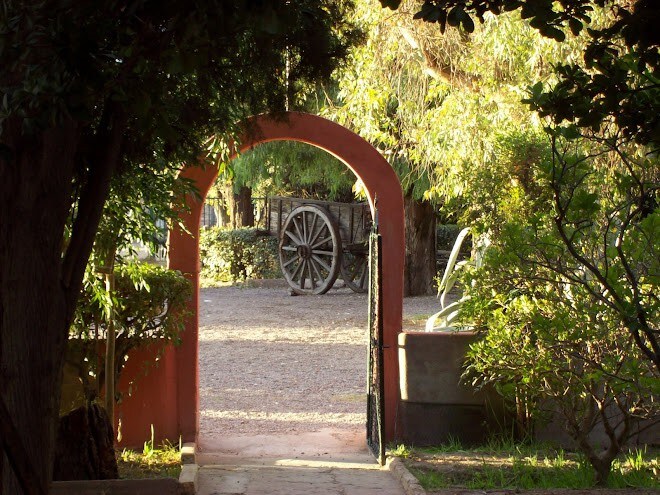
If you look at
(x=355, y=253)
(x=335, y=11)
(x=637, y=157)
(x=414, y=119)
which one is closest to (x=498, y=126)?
(x=637, y=157)

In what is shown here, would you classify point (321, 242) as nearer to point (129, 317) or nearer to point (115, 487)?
point (129, 317)

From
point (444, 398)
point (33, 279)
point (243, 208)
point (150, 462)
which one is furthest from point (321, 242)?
point (33, 279)

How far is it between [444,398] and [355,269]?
43.0ft

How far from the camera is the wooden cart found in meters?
20.1

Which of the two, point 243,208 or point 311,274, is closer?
point 311,274

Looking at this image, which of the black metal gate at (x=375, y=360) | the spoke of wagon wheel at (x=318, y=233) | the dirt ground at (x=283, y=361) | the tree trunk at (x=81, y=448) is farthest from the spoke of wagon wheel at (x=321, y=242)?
the tree trunk at (x=81, y=448)

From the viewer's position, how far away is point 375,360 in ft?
25.5

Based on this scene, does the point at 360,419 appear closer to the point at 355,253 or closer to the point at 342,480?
the point at 342,480

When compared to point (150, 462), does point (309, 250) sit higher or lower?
higher

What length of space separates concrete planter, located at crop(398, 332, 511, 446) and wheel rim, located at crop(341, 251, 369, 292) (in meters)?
12.4

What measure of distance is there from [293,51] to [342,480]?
3.11 meters

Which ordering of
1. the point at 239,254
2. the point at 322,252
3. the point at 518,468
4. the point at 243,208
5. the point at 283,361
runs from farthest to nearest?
the point at 243,208 → the point at 239,254 → the point at 322,252 → the point at 283,361 → the point at 518,468

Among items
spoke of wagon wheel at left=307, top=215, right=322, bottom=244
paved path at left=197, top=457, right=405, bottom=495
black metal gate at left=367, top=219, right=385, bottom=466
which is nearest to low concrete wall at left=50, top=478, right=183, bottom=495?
paved path at left=197, top=457, right=405, bottom=495

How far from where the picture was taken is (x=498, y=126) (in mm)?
9438
